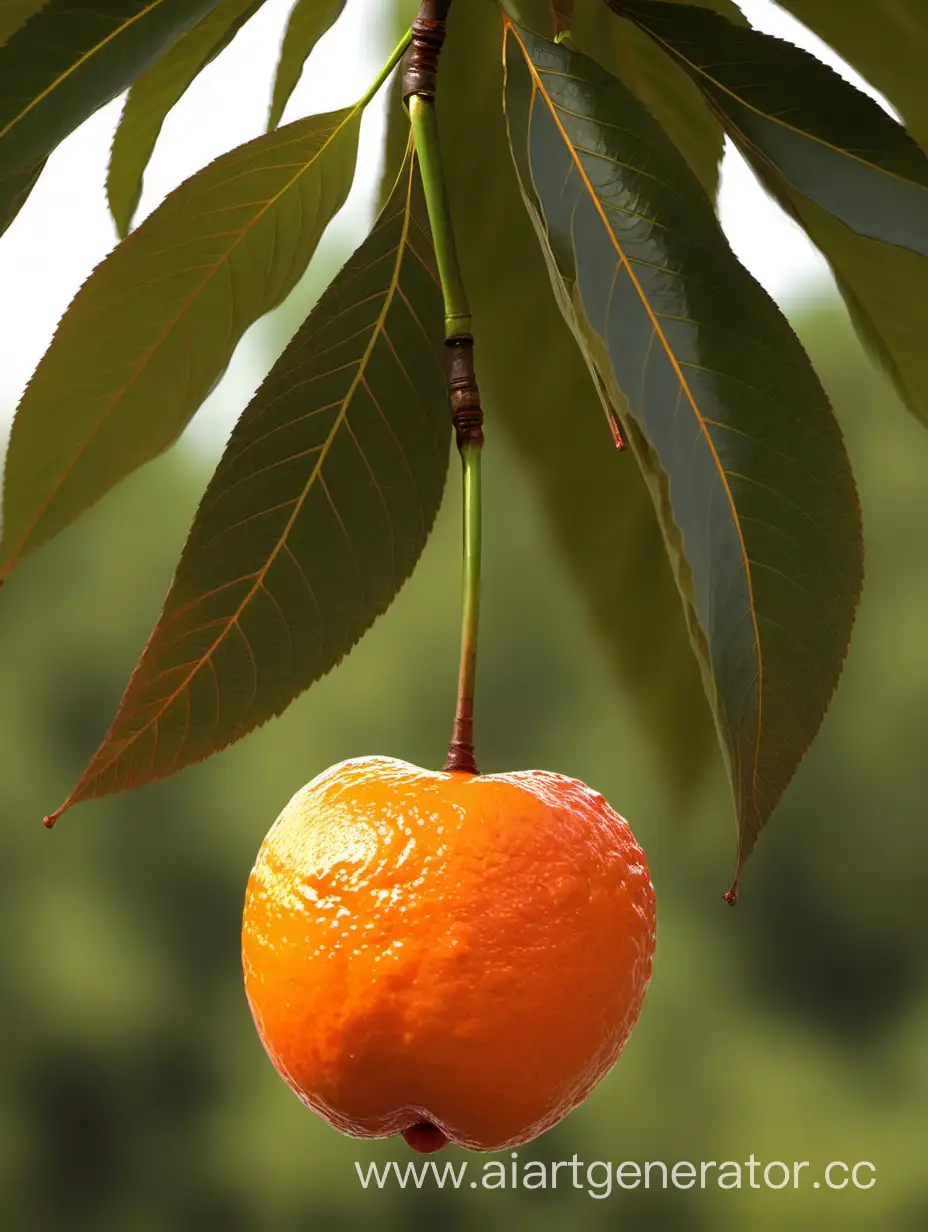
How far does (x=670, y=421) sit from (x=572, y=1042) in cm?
17

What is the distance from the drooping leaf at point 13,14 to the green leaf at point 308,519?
14cm

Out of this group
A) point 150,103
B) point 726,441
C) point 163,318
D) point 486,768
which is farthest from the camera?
point 486,768

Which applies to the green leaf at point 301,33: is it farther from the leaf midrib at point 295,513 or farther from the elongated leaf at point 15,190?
the elongated leaf at point 15,190

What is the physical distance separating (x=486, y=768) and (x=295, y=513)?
594 centimetres

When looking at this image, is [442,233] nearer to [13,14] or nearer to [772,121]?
[772,121]

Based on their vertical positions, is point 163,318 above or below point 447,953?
above

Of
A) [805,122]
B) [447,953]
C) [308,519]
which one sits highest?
[805,122]

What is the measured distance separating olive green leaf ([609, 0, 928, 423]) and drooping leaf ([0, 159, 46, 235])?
7.9 inches

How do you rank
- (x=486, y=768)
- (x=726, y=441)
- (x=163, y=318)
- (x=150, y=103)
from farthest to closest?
(x=486, y=768) → (x=150, y=103) → (x=163, y=318) → (x=726, y=441)

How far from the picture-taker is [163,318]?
1.53 feet

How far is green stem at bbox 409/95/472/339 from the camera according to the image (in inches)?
15.8

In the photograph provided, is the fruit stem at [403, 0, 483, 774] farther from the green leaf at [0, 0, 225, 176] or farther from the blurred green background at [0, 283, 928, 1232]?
the blurred green background at [0, 283, 928, 1232]

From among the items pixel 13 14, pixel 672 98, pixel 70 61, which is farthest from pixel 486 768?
pixel 70 61

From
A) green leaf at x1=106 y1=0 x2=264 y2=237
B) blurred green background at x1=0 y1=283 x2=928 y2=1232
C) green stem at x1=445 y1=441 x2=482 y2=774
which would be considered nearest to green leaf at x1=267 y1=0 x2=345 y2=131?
green leaf at x1=106 y1=0 x2=264 y2=237
